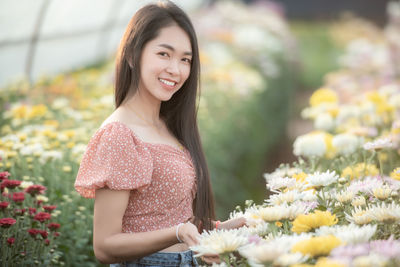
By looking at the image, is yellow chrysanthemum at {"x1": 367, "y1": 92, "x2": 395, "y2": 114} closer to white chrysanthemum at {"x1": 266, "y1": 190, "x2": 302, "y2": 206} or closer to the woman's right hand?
white chrysanthemum at {"x1": 266, "y1": 190, "x2": 302, "y2": 206}

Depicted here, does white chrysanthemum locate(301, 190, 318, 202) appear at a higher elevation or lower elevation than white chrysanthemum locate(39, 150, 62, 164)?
lower

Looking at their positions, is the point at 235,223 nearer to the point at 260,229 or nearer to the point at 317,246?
the point at 260,229

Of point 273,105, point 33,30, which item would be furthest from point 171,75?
point 273,105

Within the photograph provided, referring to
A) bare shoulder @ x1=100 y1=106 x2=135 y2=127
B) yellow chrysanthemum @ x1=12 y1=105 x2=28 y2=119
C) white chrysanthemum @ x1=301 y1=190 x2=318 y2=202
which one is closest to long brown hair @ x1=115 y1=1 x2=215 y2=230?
bare shoulder @ x1=100 y1=106 x2=135 y2=127

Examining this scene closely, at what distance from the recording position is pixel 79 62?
8.06 metres

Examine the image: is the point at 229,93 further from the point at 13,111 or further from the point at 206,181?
the point at 206,181

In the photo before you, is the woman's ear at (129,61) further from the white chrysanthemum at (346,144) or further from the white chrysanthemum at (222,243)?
the white chrysanthemum at (346,144)

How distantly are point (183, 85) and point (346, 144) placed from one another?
0.91 m

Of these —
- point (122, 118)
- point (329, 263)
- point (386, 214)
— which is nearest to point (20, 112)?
point (122, 118)

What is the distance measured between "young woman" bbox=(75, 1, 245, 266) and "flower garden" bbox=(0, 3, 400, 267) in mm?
223

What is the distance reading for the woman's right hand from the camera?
4.58ft

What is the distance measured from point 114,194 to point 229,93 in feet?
14.0

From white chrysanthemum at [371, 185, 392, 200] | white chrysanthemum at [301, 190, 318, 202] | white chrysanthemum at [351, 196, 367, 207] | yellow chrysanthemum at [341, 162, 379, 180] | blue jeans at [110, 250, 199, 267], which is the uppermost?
yellow chrysanthemum at [341, 162, 379, 180]

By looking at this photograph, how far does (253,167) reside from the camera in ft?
18.4
